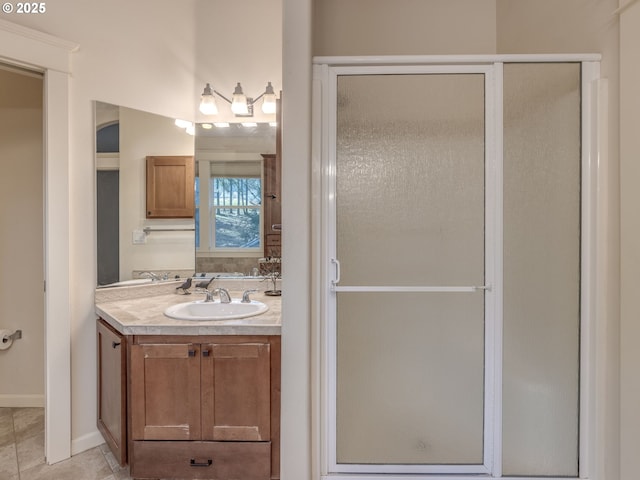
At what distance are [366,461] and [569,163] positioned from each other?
70.2 inches

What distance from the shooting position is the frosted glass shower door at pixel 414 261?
1682 mm

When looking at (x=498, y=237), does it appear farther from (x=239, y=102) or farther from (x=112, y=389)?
(x=112, y=389)

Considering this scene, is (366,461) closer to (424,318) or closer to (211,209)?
(424,318)

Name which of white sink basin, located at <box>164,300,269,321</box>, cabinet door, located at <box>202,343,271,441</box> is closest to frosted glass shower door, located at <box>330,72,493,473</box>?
cabinet door, located at <box>202,343,271,441</box>

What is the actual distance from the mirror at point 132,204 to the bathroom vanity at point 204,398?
0.64 metres

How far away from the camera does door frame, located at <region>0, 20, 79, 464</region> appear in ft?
6.34

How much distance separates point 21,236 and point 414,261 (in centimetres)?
284

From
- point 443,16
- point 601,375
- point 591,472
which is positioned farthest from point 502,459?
point 443,16

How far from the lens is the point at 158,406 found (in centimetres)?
172

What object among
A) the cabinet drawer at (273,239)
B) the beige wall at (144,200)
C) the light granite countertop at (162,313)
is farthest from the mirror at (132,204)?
the cabinet drawer at (273,239)

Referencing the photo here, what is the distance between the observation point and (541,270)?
5.52 ft

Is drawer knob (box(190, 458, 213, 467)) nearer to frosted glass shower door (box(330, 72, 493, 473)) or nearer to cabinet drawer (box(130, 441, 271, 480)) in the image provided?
cabinet drawer (box(130, 441, 271, 480))

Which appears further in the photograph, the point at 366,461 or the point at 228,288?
→ the point at 228,288

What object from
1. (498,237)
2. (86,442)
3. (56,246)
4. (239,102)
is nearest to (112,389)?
(86,442)
